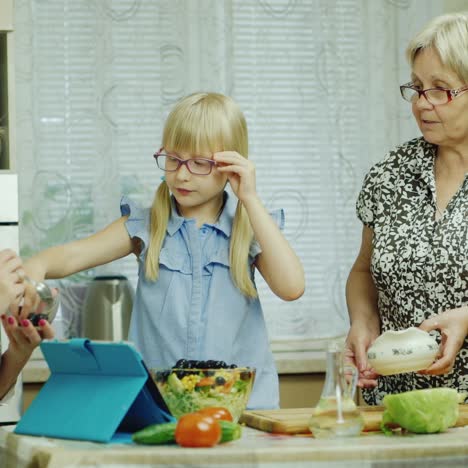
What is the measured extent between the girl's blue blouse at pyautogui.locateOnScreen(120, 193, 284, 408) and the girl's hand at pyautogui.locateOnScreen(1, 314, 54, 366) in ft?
0.88

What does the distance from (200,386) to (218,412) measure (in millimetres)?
60

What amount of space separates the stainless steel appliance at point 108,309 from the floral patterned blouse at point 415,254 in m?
1.16

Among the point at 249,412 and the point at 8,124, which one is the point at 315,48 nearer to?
the point at 8,124

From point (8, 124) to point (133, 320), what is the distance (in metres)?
1.01

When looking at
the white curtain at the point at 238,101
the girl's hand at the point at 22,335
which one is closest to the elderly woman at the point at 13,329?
the girl's hand at the point at 22,335

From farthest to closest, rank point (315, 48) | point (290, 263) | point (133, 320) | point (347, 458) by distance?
1. point (315, 48)
2. point (133, 320)
3. point (290, 263)
4. point (347, 458)

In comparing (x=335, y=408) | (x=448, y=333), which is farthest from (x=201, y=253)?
(x=335, y=408)

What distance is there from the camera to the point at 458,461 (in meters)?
1.22

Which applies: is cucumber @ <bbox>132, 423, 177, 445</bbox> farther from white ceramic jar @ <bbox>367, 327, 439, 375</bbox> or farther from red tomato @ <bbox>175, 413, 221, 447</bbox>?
white ceramic jar @ <bbox>367, 327, 439, 375</bbox>

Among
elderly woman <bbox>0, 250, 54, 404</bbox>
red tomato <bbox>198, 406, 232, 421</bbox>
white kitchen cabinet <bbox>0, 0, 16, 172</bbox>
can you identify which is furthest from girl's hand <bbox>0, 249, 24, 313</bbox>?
white kitchen cabinet <bbox>0, 0, 16, 172</bbox>

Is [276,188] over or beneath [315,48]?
beneath

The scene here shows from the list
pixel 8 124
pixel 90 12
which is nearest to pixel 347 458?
pixel 8 124

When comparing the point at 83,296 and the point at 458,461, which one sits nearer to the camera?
the point at 458,461

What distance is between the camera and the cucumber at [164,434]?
4.02ft
